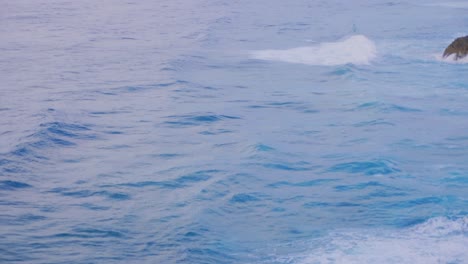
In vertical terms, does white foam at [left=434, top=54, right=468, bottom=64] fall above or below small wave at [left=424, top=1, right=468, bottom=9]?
above

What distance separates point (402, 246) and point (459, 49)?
17004 mm

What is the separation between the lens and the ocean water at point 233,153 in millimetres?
10781

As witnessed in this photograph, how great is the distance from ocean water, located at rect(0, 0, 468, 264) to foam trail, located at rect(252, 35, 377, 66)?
0.11 meters

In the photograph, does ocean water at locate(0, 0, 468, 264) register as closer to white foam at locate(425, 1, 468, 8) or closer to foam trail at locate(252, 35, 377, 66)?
foam trail at locate(252, 35, 377, 66)

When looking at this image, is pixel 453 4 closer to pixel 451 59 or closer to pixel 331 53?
pixel 331 53

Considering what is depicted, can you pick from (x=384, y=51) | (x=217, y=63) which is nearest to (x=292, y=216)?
(x=217, y=63)

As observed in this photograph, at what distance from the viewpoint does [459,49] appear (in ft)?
84.8

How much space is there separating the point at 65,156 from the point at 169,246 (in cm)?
492

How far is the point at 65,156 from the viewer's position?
1476 cm

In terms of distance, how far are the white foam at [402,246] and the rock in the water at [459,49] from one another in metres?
Result: 15.7

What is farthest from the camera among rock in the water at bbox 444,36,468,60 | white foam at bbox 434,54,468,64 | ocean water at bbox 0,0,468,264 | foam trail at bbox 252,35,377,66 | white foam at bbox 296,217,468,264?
foam trail at bbox 252,35,377,66

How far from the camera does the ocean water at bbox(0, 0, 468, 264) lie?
10781 millimetres

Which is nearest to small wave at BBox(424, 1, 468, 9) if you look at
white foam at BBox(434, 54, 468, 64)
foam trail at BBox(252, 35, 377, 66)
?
foam trail at BBox(252, 35, 377, 66)

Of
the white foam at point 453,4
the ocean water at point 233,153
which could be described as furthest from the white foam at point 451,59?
the white foam at point 453,4
